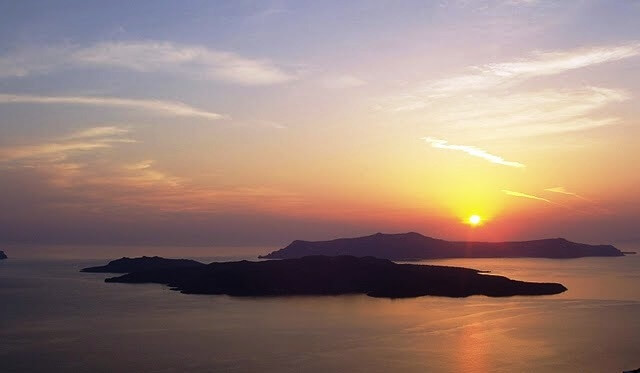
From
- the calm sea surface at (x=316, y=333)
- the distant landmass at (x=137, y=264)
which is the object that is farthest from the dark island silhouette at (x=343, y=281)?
the distant landmass at (x=137, y=264)

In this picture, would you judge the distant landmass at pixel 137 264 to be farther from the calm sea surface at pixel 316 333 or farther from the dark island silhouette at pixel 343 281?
the calm sea surface at pixel 316 333

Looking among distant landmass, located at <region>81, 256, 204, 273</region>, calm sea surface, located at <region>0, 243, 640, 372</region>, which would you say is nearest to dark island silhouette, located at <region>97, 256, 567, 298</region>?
calm sea surface, located at <region>0, 243, 640, 372</region>

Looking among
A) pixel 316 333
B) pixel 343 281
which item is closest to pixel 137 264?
pixel 343 281

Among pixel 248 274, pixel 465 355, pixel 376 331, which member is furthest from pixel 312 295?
pixel 465 355

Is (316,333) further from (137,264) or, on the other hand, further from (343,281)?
(137,264)

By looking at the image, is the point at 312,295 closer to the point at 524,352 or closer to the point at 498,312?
the point at 498,312

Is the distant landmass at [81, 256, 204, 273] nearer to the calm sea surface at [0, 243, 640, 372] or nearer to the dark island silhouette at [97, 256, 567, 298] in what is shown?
the dark island silhouette at [97, 256, 567, 298]
